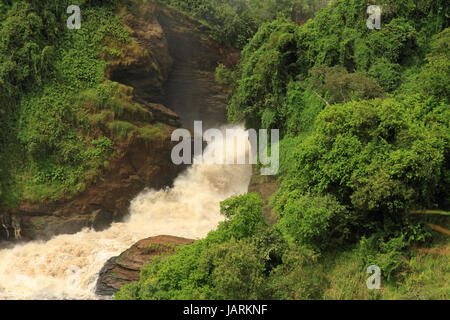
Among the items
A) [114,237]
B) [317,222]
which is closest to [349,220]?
[317,222]

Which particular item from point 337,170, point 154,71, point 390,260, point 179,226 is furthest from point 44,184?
point 390,260

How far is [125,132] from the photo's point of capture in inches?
779

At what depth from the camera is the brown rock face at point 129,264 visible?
14695 mm

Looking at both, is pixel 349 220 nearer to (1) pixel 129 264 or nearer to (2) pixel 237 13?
(1) pixel 129 264

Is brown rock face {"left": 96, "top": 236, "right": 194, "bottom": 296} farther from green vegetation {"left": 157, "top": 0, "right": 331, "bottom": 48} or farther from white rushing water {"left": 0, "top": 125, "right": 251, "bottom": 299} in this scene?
green vegetation {"left": 157, "top": 0, "right": 331, "bottom": 48}

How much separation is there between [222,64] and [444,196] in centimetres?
1483

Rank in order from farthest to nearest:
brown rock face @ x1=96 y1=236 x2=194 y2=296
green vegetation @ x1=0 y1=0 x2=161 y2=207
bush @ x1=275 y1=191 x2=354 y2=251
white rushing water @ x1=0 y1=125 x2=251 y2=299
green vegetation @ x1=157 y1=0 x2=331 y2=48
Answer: green vegetation @ x1=157 y1=0 x2=331 y2=48 < green vegetation @ x1=0 y1=0 x2=161 y2=207 < white rushing water @ x1=0 y1=125 x2=251 y2=299 < brown rock face @ x1=96 y1=236 x2=194 y2=296 < bush @ x1=275 y1=191 x2=354 y2=251

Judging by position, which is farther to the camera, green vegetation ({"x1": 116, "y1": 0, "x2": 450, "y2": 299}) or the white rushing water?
the white rushing water

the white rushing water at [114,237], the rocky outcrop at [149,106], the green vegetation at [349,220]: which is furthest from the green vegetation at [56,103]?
the green vegetation at [349,220]

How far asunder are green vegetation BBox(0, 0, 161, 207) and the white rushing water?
2.24m

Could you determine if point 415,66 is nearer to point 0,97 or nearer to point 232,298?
point 232,298

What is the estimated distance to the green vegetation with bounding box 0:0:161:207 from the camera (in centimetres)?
1855

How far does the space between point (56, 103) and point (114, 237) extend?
250 inches

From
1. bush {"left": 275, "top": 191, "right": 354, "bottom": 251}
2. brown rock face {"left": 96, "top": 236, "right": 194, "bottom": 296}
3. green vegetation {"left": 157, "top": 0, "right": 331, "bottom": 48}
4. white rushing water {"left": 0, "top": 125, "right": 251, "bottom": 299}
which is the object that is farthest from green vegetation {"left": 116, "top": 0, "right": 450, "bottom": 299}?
green vegetation {"left": 157, "top": 0, "right": 331, "bottom": 48}
